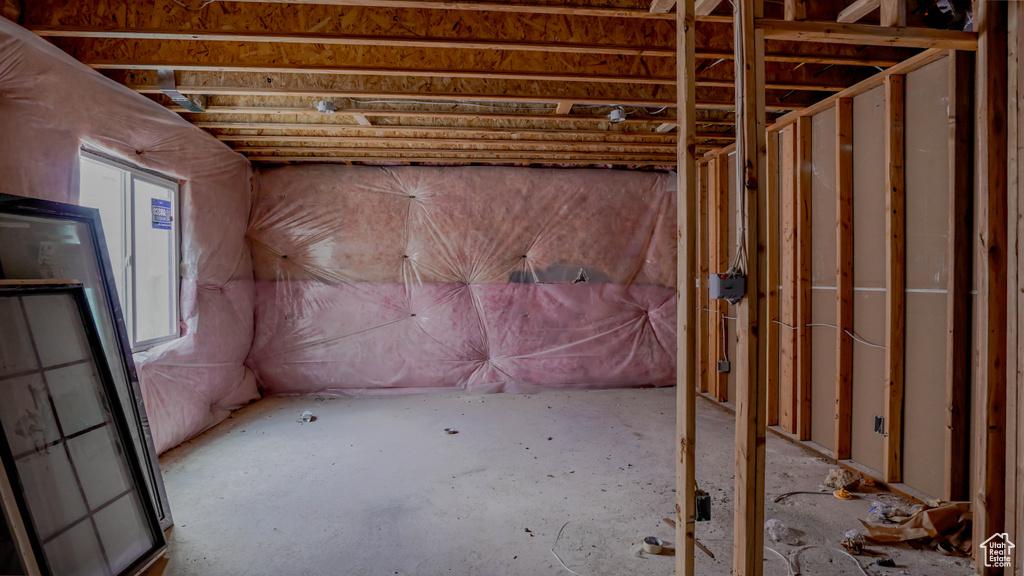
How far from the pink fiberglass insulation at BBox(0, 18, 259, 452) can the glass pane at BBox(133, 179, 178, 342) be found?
86 mm

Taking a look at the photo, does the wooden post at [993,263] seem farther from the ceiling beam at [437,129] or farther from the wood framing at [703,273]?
the wood framing at [703,273]

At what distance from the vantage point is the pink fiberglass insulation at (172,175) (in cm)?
208

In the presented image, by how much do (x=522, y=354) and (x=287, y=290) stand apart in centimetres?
234

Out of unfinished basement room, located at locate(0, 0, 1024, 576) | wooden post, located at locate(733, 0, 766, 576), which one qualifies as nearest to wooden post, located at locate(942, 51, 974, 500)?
unfinished basement room, located at locate(0, 0, 1024, 576)

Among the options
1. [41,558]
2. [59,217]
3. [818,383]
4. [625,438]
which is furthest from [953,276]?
[59,217]

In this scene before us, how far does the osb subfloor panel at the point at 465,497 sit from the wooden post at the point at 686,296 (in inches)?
19.2

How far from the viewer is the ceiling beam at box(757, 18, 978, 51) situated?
1519 mm

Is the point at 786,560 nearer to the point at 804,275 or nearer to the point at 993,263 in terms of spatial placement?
the point at 993,263

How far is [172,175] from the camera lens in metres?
3.24

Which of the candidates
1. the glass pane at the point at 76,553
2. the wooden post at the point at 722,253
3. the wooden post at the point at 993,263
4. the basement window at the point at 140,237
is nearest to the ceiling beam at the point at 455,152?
the wooden post at the point at 722,253

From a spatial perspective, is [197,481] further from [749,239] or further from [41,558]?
[749,239]

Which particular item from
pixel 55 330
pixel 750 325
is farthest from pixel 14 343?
pixel 750 325

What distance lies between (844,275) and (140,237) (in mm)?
4492

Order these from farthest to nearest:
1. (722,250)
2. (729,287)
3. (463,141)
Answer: (722,250) < (463,141) < (729,287)
